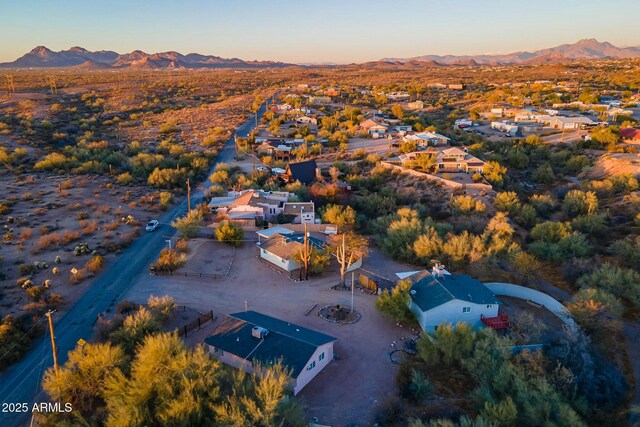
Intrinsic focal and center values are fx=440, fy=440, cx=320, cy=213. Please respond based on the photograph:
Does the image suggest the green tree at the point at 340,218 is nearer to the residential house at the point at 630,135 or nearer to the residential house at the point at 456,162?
the residential house at the point at 456,162

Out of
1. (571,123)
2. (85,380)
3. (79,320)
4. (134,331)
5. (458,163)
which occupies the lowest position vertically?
(79,320)

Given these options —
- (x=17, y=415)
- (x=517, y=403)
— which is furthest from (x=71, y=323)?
(x=517, y=403)

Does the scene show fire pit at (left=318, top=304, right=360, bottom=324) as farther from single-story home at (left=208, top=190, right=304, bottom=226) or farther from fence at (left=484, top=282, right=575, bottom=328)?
single-story home at (left=208, top=190, right=304, bottom=226)

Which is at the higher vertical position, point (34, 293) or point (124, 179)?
point (124, 179)

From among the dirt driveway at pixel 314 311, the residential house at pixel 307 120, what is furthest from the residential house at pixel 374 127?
the dirt driveway at pixel 314 311

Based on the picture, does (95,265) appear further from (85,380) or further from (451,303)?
(451,303)

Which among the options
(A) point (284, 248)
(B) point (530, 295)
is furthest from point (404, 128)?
(B) point (530, 295)

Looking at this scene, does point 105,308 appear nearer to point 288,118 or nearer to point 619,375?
point 619,375
